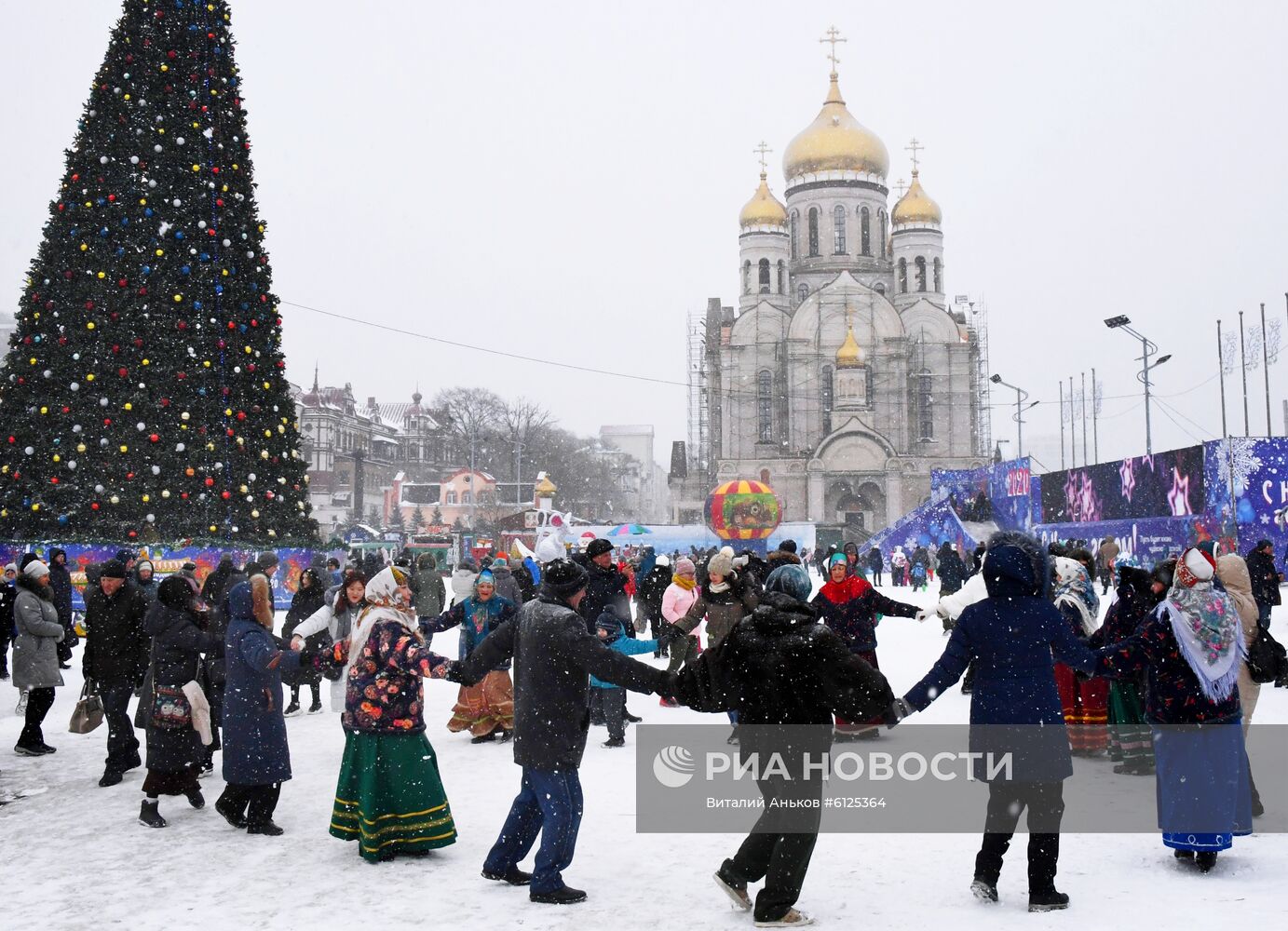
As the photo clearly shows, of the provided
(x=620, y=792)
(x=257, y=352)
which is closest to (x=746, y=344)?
(x=257, y=352)

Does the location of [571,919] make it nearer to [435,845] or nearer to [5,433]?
[435,845]

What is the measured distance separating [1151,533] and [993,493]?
35.9ft

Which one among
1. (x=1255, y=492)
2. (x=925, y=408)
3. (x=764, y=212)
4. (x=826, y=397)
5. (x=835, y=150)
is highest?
(x=835, y=150)

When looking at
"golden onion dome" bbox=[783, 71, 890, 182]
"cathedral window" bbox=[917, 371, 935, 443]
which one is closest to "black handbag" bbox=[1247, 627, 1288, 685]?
"cathedral window" bbox=[917, 371, 935, 443]

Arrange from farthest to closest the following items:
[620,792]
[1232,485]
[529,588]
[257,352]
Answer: [1232,485] → [257,352] → [529,588] → [620,792]

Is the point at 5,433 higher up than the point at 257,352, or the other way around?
the point at 257,352

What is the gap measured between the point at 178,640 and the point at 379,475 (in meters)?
86.2

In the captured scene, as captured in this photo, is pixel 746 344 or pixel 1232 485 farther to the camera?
pixel 746 344

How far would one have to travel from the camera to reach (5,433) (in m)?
16.8

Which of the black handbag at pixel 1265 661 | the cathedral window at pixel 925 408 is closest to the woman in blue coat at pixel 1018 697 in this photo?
the black handbag at pixel 1265 661

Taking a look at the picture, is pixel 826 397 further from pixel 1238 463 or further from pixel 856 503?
pixel 1238 463

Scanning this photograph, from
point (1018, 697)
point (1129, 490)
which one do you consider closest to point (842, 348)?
point (1129, 490)

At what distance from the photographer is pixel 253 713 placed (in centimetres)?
631

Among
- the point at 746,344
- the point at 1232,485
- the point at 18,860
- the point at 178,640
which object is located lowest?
the point at 18,860
